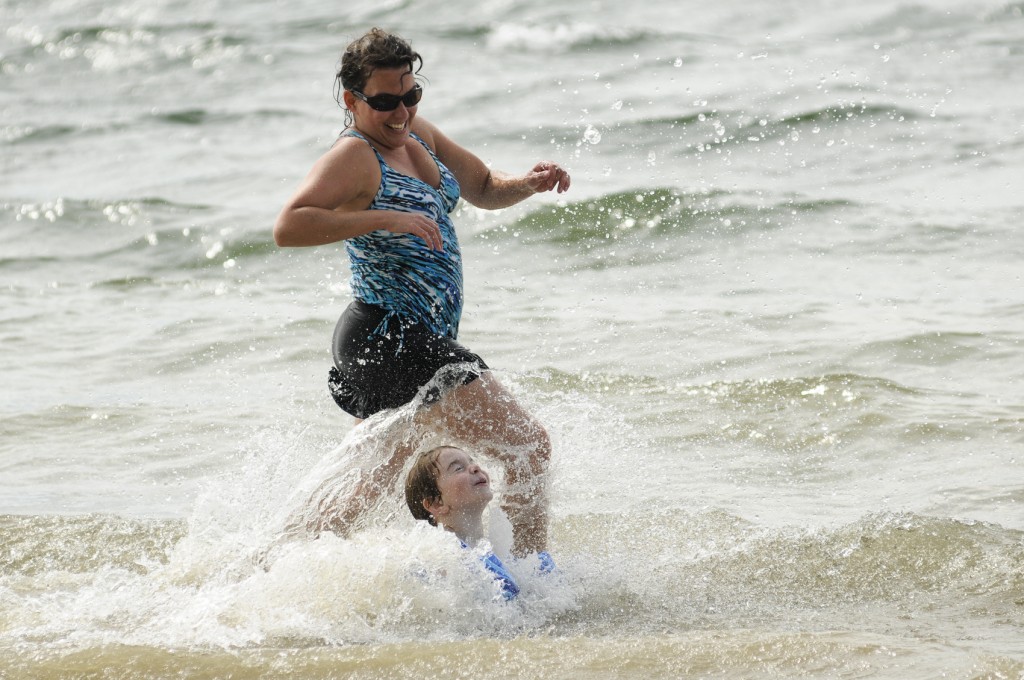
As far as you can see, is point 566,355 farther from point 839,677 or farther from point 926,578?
point 839,677

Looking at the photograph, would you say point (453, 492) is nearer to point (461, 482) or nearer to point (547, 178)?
point (461, 482)

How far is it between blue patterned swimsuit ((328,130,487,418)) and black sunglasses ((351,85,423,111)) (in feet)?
0.42

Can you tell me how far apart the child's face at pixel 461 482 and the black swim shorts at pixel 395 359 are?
1.07 ft

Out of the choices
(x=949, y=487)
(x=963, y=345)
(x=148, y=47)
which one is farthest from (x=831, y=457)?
(x=148, y=47)

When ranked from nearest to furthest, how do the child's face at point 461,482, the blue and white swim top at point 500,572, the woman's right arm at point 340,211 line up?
the woman's right arm at point 340,211
the blue and white swim top at point 500,572
the child's face at point 461,482

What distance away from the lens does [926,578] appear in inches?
199

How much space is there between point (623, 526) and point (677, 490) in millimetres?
512

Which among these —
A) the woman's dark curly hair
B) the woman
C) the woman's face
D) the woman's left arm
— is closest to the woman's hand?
the woman's left arm

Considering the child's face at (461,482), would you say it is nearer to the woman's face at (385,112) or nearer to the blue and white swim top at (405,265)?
the blue and white swim top at (405,265)

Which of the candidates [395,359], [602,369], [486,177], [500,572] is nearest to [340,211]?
[395,359]

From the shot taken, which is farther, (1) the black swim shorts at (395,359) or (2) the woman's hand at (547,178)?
(2) the woman's hand at (547,178)

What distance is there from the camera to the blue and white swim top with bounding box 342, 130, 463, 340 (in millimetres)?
4750

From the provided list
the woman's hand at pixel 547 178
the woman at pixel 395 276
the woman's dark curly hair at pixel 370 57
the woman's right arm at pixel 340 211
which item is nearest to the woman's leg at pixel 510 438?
the woman at pixel 395 276

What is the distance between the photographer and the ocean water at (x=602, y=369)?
4.73 m
